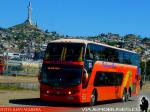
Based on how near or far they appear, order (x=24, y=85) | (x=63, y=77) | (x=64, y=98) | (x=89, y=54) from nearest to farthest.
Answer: (x=64, y=98)
(x=63, y=77)
(x=89, y=54)
(x=24, y=85)

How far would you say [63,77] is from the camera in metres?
28.7

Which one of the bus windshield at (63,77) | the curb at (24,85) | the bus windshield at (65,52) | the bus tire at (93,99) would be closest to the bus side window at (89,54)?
the bus windshield at (65,52)

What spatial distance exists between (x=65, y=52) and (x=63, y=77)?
1261 mm

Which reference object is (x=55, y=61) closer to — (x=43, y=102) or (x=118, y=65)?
(x=43, y=102)

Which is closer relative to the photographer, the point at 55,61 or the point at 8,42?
the point at 55,61

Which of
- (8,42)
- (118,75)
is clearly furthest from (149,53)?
(118,75)

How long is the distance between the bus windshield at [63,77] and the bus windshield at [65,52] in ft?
1.89

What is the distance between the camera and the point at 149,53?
543 feet

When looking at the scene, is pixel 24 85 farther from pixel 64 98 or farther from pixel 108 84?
pixel 64 98

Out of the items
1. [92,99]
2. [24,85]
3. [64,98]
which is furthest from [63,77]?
[24,85]

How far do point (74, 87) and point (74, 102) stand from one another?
84cm

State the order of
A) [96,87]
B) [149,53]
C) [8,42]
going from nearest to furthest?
1. [96,87]
2. [149,53]
3. [8,42]

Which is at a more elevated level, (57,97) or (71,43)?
(71,43)

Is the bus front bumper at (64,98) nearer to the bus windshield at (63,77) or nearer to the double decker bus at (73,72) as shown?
the double decker bus at (73,72)
